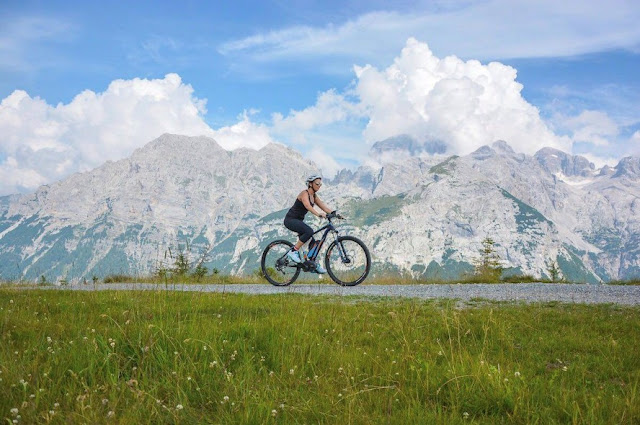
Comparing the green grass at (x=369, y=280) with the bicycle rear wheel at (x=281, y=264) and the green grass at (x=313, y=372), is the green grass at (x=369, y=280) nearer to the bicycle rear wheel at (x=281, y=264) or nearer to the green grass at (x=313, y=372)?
the bicycle rear wheel at (x=281, y=264)

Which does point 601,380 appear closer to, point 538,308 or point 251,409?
point 251,409

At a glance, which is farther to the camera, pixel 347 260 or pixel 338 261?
pixel 338 261

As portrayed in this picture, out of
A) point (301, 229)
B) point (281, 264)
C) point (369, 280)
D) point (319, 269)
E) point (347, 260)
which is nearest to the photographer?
point (347, 260)

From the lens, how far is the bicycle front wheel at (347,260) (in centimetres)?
1752

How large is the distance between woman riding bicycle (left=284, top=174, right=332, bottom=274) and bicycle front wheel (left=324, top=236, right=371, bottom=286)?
48 centimetres

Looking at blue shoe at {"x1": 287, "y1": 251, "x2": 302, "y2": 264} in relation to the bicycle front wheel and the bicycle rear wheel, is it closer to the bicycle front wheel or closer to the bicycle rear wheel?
the bicycle rear wheel

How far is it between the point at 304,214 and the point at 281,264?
8.00ft

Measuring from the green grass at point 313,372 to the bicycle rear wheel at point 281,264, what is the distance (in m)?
10.1

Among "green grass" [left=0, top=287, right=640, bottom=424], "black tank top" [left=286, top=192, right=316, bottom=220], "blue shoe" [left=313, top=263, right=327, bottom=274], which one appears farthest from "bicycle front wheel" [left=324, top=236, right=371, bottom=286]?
"green grass" [left=0, top=287, right=640, bottom=424]

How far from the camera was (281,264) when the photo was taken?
1862 centimetres


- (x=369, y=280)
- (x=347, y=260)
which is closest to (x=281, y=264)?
(x=347, y=260)

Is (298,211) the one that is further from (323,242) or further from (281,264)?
(281,264)

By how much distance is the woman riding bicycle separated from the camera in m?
16.7

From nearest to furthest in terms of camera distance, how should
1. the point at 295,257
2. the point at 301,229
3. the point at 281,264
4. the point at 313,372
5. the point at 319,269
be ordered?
1. the point at 313,372
2. the point at 301,229
3. the point at 319,269
4. the point at 295,257
5. the point at 281,264
